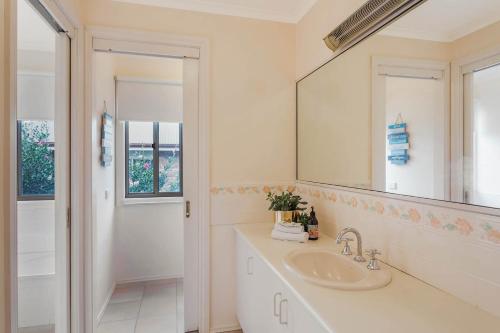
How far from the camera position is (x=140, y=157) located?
332 centimetres

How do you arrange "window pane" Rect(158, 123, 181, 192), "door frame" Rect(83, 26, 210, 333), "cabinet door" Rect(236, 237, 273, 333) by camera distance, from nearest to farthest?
"cabinet door" Rect(236, 237, 273, 333) → "door frame" Rect(83, 26, 210, 333) → "window pane" Rect(158, 123, 181, 192)

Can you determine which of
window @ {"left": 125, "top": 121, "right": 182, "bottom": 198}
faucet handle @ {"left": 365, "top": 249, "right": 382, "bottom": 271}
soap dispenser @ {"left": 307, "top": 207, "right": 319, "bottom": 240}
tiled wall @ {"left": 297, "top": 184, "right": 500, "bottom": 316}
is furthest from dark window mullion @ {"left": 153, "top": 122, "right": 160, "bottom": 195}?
faucet handle @ {"left": 365, "top": 249, "right": 382, "bottom": 271}

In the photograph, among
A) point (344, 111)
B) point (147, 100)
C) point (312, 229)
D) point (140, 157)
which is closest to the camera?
point (344, 111)

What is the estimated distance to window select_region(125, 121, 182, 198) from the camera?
129 inches

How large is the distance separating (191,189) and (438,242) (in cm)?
161

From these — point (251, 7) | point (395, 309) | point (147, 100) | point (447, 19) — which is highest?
point (251, 7)

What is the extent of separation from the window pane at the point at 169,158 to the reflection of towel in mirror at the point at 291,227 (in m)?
1.86

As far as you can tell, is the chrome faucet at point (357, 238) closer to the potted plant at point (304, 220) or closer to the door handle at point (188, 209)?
the potted plant at point (304, 220)

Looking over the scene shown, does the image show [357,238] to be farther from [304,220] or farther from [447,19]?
[447,19]

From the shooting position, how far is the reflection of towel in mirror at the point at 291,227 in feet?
5.98

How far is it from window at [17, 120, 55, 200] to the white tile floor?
1361mm

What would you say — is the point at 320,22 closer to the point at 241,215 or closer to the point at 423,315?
the point at 241,215

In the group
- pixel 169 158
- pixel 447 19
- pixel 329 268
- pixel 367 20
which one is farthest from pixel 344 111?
pixel 169 158

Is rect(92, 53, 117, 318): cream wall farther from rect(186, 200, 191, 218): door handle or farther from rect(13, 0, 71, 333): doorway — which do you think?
rect(186, 200, 191, 218): door handle
